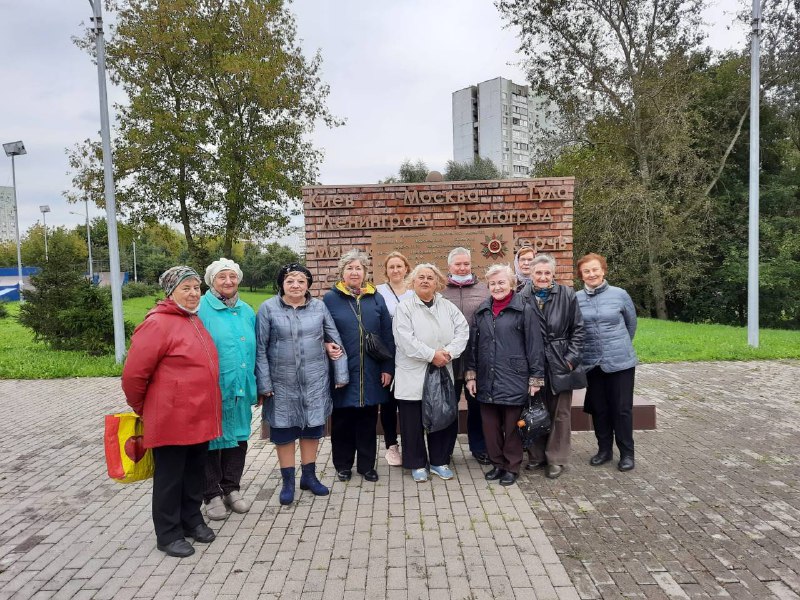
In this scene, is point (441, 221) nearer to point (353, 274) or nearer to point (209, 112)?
point (353, 274)

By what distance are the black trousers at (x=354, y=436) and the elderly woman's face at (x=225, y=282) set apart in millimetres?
1252

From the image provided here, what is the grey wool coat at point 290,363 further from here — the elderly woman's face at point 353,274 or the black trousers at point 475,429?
the black trousers at point 475,429

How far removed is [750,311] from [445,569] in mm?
9941

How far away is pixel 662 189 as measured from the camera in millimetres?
18609

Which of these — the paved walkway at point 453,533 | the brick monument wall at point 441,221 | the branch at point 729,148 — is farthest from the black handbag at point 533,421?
the branch at point 729,148

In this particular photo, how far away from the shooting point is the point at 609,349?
4250mm

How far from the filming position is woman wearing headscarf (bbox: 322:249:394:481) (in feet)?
13.3

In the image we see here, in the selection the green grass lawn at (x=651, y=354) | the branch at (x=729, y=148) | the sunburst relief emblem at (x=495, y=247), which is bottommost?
the green grass lawn at (x=651, y=354)

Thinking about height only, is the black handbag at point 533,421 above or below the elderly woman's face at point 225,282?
below

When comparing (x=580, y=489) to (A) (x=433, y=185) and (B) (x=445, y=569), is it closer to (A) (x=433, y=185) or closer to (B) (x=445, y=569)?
(B) (x=445, y=569)

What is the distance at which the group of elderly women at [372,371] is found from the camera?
10.5 ft

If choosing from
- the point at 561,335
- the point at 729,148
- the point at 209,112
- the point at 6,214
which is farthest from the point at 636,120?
the point at 6,214

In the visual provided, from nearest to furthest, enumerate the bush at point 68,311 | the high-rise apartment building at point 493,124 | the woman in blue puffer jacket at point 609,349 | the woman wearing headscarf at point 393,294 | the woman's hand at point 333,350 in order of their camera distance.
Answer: the woman's hand at point 333,350
the woman in blue puffer jacket at point 609,349
the woman wearing headscarf at point 393,294
the bush at point 68,311
the high-rise apartment building at point 493,124

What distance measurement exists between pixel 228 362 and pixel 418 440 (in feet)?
5.32
